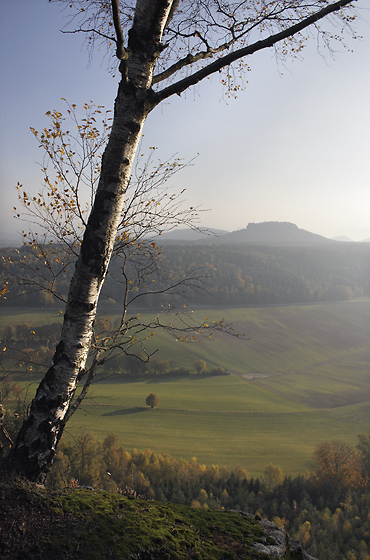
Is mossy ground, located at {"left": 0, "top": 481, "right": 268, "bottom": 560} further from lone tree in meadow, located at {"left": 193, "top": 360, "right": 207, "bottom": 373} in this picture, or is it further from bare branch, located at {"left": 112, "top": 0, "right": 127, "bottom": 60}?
lone tree in meadow, located at {"left": 193, "top": 360, "right": 207, "bottom": 373}

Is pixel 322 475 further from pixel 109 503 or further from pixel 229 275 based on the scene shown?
pixel 229 275

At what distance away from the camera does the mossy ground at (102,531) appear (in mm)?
2346

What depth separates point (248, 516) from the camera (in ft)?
11.5

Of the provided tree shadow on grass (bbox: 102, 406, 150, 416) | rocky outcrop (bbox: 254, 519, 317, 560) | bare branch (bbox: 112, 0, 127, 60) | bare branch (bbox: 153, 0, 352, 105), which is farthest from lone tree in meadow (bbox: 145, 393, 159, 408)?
bare branch (bbox: 112, 0, 127, 60)

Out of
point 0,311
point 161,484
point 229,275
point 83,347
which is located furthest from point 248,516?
point 229,275

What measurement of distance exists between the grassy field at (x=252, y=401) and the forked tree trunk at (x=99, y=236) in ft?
73.2

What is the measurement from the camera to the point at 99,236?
9.50ft

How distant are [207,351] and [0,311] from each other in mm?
41588

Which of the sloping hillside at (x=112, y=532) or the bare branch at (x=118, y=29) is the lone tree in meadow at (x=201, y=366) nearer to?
the sloping hillside at (x=112, y=532)

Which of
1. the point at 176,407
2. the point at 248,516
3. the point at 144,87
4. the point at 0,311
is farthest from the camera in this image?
the point at 0,311

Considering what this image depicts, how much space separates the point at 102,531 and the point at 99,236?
2302 mm

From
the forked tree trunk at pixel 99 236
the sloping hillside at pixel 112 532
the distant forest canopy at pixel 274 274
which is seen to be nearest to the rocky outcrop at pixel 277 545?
the sloping hillside at pixel 112 532

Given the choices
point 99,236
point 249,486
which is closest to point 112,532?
point 99,236

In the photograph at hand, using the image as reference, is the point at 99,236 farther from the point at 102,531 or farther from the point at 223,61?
the point at 102,531
